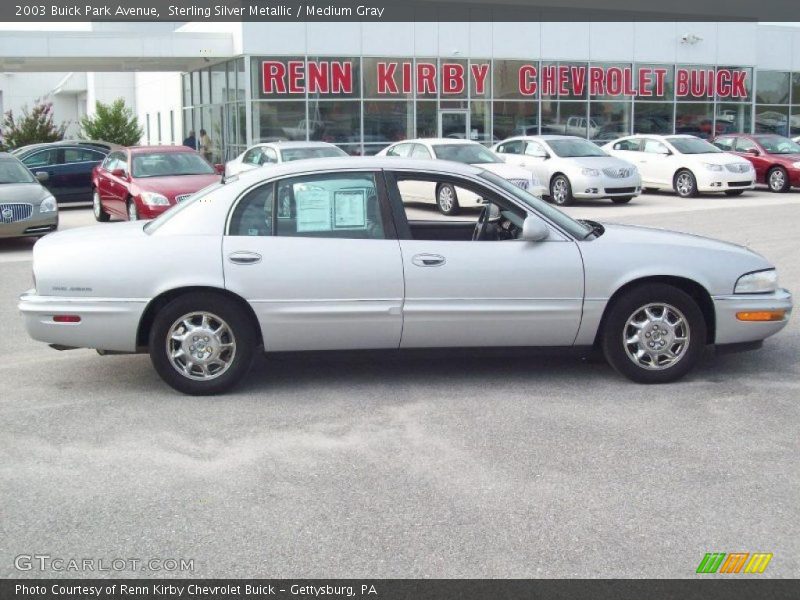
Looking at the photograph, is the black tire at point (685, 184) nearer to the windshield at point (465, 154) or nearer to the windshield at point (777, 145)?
the windshield at point (777, 145)

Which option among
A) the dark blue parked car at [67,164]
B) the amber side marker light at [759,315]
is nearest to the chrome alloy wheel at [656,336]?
the amber side marker light at [759,315]

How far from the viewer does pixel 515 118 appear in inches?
1319

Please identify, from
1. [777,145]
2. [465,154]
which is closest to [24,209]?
[465,154]

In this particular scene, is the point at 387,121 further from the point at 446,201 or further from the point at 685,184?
the point at 446,201

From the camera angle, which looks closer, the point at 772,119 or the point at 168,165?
the point at 168,165

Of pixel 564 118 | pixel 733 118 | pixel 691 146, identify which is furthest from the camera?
pixel 733 118

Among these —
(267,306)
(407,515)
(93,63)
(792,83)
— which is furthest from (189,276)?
(792,83)

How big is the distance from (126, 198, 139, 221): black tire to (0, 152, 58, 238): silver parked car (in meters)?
1.80

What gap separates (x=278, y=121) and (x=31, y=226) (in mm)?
16415

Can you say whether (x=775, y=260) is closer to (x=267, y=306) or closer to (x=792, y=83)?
(x=267, y=306)

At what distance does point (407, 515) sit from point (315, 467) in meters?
0.82

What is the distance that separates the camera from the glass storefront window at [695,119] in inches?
1400

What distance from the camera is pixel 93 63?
33531 millimetres

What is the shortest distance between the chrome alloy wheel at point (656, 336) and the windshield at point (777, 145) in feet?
66.9
